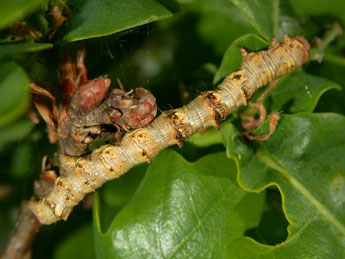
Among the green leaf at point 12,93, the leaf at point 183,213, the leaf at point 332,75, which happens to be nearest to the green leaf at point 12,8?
the green leaf at point 12,93

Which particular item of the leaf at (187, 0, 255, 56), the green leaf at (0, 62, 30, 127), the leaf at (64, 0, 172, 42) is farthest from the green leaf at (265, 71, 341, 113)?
the green leaf at (0, 62, 30, 127)

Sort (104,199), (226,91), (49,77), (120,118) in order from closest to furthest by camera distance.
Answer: (120,118)
(226,91)
(49,77)
(104,199)

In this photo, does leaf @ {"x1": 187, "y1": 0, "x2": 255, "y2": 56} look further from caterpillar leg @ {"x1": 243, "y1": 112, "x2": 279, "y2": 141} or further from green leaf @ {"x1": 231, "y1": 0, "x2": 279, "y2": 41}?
caterpillar leg @ {"x1": 243, "y1": 112, "x2": 279, "y2": 141}

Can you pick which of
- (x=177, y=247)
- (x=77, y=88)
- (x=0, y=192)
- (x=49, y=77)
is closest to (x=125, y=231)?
(x=177, y=247)

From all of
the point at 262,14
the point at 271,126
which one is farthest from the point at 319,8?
the point at 271,126

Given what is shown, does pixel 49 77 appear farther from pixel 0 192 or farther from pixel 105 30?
pixel 0 192
